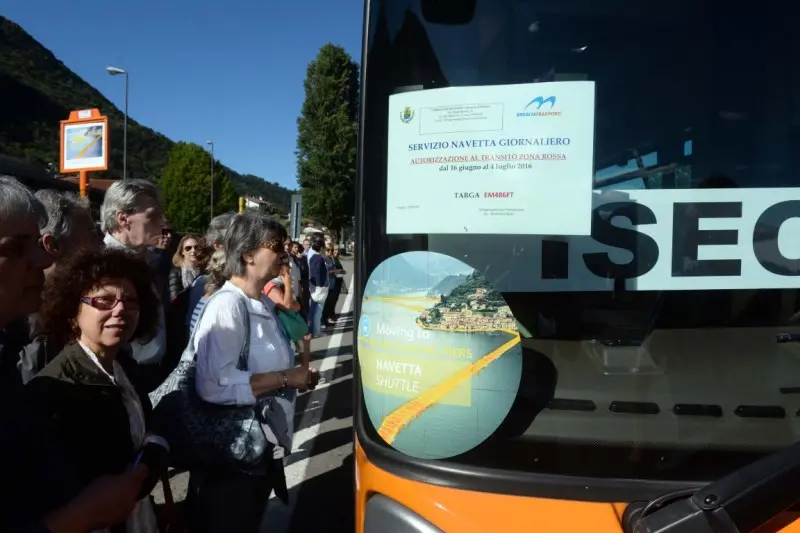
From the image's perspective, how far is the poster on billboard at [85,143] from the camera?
9.30m

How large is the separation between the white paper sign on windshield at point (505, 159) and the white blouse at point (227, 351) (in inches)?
53.1

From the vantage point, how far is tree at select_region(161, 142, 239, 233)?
7175 cm

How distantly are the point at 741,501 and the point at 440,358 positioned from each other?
2.36 ft

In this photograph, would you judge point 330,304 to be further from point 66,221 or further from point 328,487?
point 66,221

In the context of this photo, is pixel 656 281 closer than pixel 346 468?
Yes

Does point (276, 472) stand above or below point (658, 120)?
below

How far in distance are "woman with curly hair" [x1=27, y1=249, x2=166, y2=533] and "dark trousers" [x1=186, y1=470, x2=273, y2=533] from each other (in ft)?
0.98

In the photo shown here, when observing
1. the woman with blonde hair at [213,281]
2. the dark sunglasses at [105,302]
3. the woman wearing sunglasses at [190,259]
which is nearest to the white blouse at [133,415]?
the dark sunglasses at [105,302]

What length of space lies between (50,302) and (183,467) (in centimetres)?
91

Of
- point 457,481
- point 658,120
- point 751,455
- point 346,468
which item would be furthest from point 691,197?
point 346,468

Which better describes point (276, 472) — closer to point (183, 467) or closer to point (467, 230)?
point (183, 467)

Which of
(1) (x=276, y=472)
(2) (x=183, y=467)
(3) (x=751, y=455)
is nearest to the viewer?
(3) (x=751, y=455)

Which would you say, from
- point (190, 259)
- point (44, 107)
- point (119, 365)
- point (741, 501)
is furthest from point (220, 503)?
point (44, 107)

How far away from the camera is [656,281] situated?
1.44m
